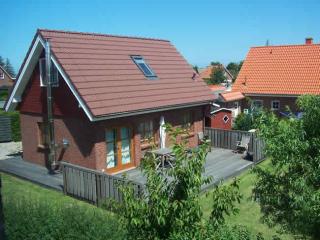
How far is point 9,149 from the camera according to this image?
72.6ft

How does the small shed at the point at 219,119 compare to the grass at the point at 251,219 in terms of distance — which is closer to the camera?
the grass at the point at 251,219

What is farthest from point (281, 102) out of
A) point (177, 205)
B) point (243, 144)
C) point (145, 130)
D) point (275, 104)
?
point (177, 205)

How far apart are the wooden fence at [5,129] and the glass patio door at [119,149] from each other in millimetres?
12326

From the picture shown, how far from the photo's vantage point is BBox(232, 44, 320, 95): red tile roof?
29.1 metres

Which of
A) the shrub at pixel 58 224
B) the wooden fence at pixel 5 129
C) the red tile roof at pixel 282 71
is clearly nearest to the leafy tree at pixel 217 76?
the red tile roof at pixel 282 71

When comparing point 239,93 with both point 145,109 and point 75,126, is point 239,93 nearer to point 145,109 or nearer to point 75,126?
point 145,109

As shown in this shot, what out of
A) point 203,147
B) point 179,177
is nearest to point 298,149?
point 203,147

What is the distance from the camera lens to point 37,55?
16594 mm

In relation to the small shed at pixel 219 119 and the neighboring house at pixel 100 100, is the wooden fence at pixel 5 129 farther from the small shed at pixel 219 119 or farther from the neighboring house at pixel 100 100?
the small shed at pixel 219 119

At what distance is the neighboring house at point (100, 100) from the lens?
1502 cm

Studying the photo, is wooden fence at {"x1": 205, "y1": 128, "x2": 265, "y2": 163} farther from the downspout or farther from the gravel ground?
the gravel ground

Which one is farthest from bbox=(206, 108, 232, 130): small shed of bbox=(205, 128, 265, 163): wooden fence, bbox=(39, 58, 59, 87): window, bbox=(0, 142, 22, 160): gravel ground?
bbox=(0, 142, 22, 160): gravel ground

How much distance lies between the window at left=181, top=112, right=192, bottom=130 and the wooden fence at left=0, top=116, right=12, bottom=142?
12.7 metres

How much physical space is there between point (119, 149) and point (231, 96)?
561 inches
